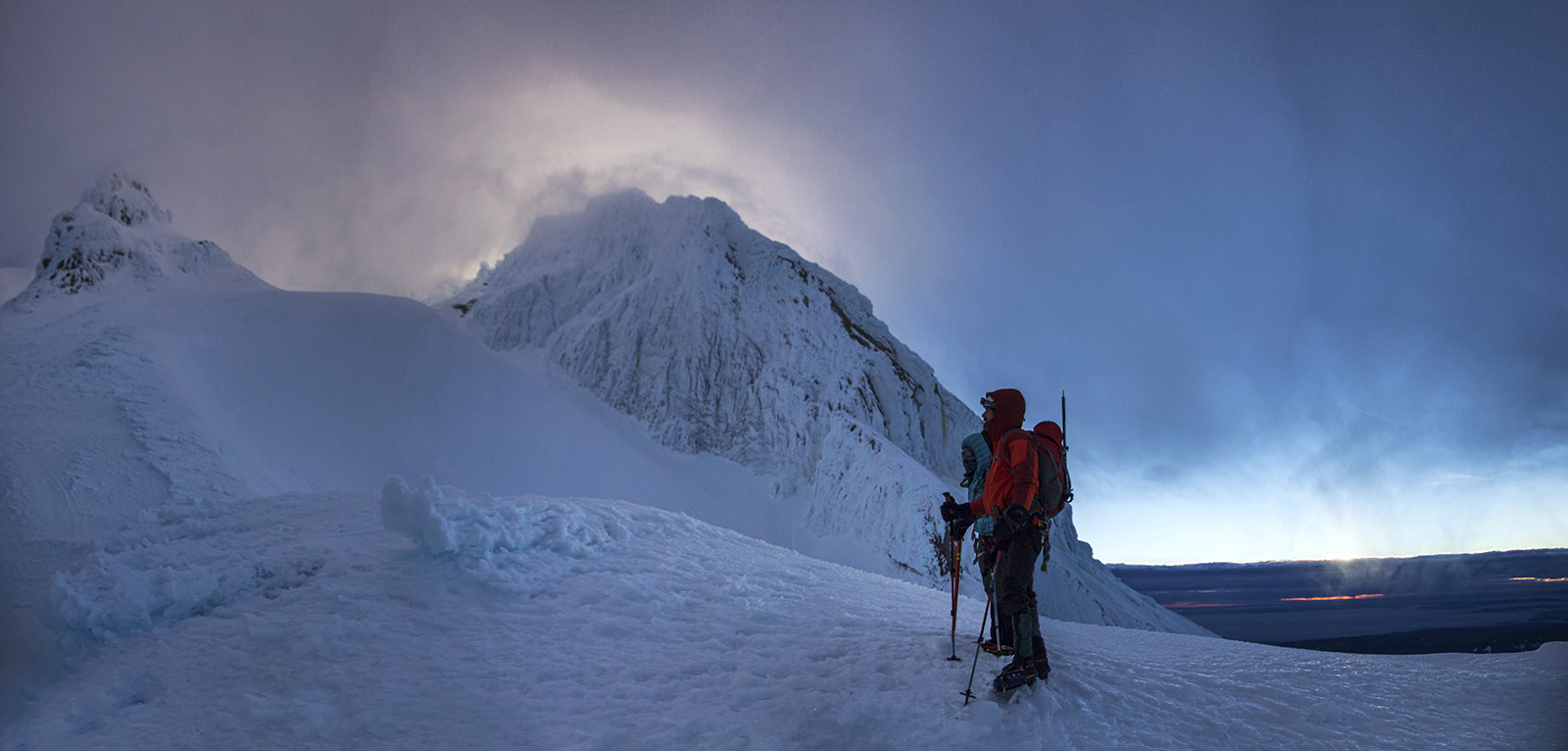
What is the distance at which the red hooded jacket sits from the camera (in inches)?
207

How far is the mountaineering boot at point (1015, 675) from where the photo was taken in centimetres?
518

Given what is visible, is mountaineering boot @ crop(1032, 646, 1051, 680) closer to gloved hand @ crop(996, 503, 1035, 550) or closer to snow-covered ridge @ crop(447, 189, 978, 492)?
gloved hand @ crop(996, 503, 1035, 550)

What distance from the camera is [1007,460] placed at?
5371 millimetres

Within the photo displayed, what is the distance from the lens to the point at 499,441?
30844 millimetres

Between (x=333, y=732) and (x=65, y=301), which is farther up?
(x=65, y=301)

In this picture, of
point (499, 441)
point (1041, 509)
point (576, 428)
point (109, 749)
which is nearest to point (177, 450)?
point (499, 441)

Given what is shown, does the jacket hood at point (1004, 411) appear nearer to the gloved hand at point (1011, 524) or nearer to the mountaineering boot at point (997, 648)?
the gloved hand at point (1011, 524)

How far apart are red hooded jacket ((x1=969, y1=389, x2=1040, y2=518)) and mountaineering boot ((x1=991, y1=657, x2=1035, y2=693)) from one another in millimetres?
1063

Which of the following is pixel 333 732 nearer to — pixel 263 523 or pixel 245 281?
pixel 263 523

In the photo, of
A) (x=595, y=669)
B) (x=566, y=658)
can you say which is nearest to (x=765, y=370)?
(x=566, y=658)

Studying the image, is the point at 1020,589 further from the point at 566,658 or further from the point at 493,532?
the point at 493,532

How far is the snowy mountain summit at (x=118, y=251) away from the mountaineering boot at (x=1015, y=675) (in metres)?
43.6

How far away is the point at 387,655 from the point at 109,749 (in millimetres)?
1842

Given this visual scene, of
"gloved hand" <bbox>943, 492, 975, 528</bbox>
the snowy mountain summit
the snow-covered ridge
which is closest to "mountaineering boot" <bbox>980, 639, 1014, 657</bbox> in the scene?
"gloved hand" <bbox>943, 492, 975, 528</bbox>
